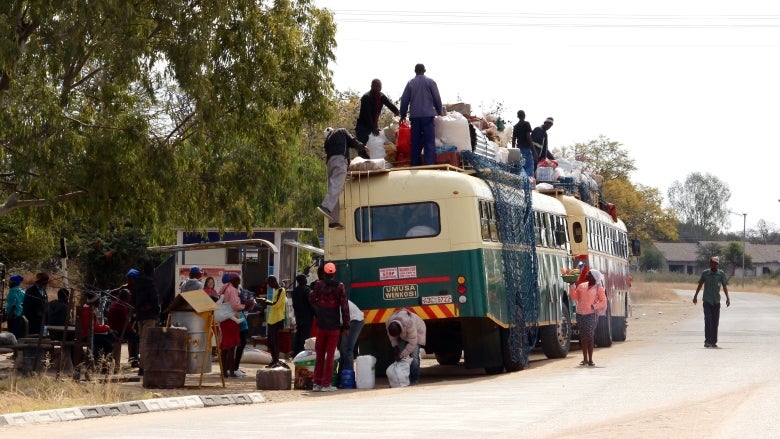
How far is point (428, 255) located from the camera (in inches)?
779

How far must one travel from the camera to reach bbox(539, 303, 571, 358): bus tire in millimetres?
24766

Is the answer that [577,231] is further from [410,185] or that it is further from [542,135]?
[410,185]

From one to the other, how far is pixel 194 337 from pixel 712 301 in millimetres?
12634

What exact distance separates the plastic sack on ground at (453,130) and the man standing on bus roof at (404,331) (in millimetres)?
3336

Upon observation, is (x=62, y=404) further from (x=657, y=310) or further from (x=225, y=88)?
(x=657, y=310)

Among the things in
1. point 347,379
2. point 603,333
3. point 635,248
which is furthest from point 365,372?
point 635,248

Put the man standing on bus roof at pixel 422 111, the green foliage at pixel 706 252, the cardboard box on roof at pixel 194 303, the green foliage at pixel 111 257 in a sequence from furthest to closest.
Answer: the green foliage at pixel 706 252 → the green foliage at pixel 111 257 → the man standing on bus roof at pixel 422 111 → the cardboard box on roof at pixel 194 303

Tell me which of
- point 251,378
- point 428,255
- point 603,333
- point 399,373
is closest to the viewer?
point 399,373

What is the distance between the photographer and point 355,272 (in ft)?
65.9

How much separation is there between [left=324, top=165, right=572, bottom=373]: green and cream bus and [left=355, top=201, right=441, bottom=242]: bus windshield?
0.02 m

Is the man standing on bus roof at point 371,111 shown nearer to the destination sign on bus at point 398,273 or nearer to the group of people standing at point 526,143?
the destination sign on bus at point 398,273

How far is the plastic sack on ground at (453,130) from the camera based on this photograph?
21.2 meters

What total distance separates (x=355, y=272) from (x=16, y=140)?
17.7 ft

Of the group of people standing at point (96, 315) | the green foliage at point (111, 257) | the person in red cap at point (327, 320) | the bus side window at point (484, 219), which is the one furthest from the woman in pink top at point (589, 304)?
the green foliage at point (111, 257)
